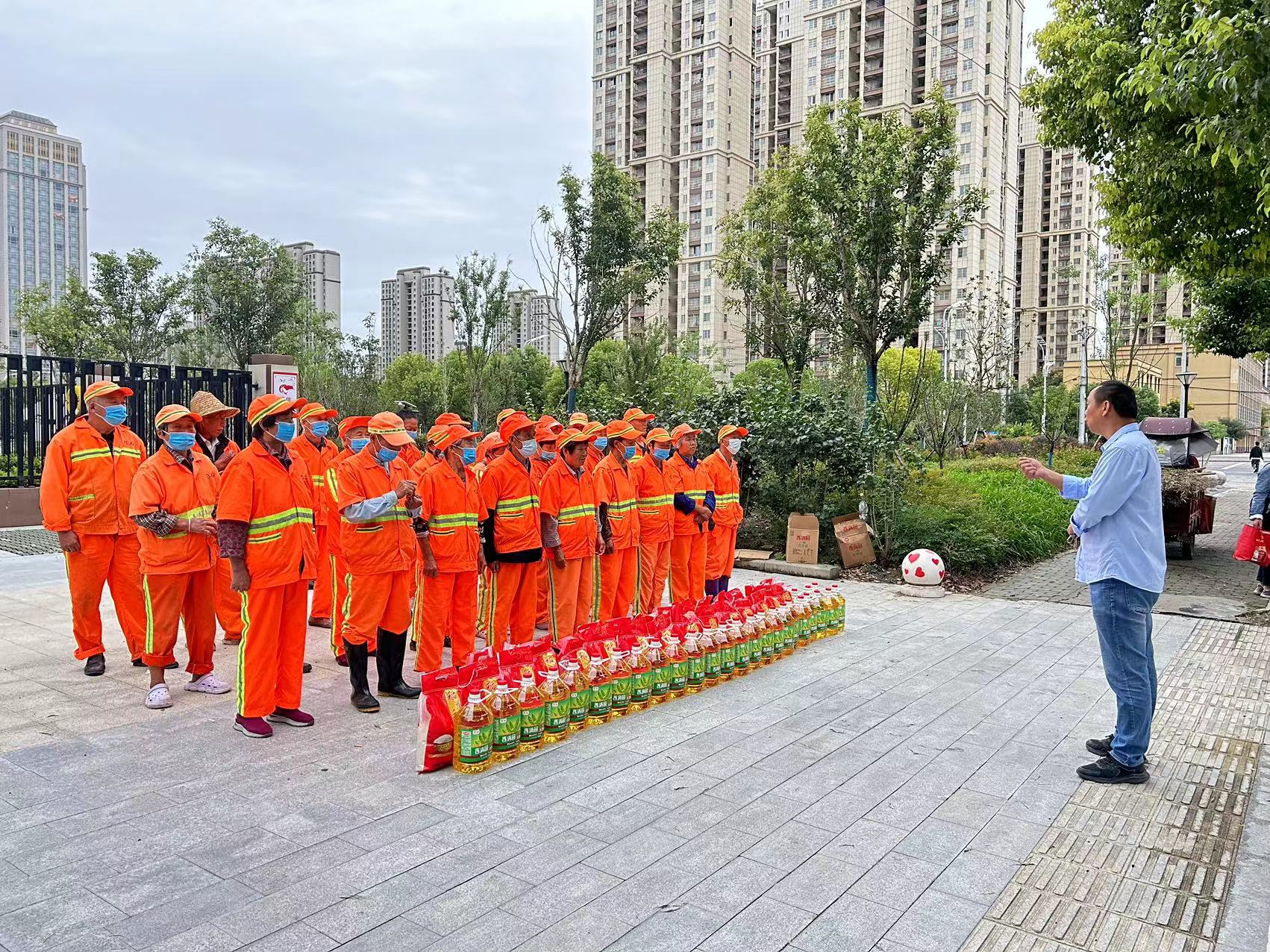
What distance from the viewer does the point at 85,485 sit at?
6.12 m

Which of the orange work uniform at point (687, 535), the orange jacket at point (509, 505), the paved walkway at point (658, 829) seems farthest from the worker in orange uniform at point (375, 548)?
the orange work uniform at point (687, 535)

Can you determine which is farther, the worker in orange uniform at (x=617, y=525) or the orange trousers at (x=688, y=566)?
the orange trousers at (x=688, y=566)

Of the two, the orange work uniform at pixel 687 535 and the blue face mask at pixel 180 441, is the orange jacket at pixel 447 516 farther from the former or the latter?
the orange work uniform at pixel 687 535

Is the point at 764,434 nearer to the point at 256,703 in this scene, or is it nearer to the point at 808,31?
the point at 256,703

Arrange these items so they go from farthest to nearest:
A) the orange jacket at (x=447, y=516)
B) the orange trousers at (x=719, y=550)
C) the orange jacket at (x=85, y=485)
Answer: the orange trousers at (x=719, y=550) → the orange jacket at (x=85, y=485) → the orange jacket at (x=447, y=516)

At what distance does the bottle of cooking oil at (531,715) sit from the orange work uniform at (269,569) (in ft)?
4.83

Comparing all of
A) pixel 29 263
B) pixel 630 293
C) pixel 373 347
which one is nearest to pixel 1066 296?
pixel 373 347

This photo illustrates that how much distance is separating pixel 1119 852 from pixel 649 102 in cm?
Answer: 10093

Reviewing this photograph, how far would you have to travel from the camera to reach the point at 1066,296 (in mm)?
86625

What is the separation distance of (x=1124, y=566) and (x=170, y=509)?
5.66 m

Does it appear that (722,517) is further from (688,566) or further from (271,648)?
(271,648)

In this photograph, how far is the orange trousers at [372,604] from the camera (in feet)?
18.2

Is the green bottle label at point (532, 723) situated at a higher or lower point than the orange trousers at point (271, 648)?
lower

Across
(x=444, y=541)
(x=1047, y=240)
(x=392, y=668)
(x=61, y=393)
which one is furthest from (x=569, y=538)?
(x=1047, y=240)
